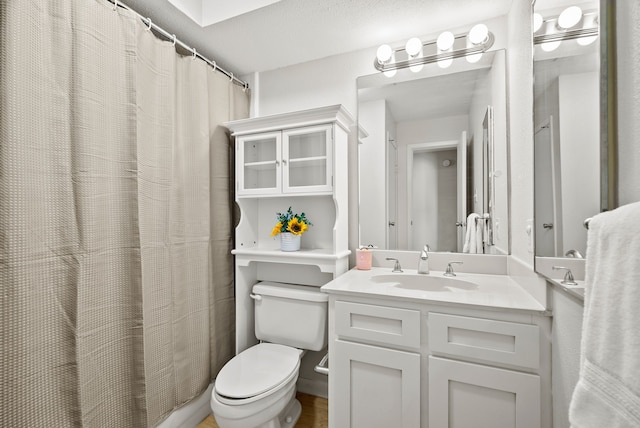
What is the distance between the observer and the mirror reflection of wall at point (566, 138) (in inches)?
24.5

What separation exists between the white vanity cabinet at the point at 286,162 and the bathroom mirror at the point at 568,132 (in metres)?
1.00

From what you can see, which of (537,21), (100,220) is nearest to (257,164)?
(100,220)

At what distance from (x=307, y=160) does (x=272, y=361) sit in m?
1.17

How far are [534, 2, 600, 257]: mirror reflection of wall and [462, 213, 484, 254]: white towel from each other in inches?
25.4

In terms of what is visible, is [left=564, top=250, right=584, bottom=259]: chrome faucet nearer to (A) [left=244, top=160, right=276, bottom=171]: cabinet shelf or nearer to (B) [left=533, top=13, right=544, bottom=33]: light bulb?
(B) [left=533, top=13, right=544, bottom=33]: light bulb

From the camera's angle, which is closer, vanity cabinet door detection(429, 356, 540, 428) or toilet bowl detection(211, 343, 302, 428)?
vanity cabinet door detection(429, 356, 540, 428)

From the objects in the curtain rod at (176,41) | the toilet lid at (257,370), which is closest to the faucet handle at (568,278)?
the toilet lid at (257,370)

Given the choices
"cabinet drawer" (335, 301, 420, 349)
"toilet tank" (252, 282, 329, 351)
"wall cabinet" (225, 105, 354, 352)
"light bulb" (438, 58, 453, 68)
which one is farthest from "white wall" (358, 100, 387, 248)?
"cabinet drawer" (335, 301, 420, 349)

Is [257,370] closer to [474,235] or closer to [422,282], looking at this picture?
[422,282]

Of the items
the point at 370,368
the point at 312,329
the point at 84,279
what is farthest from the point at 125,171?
the point at 370,368

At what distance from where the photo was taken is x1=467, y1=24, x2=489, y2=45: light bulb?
4.97 feet

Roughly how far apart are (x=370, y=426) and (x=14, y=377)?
4.35ft

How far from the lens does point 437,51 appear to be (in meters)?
1.65

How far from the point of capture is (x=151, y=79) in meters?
1.44
